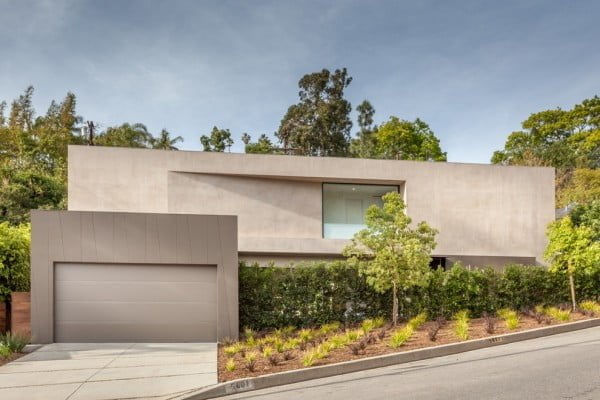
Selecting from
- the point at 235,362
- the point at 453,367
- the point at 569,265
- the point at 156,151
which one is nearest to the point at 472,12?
the point at 569,265

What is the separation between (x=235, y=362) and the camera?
9.70 m

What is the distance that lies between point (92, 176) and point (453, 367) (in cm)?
1449

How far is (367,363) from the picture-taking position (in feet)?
30.9

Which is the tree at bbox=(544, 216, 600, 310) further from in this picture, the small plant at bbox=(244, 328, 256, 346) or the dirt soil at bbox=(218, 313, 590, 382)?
the small plant at bbox=(244, 328, 256, 346)

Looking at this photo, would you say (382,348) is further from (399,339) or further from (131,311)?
(131,311)

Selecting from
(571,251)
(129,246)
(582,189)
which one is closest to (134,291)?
(129,246)

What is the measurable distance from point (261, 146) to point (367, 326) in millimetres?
29650

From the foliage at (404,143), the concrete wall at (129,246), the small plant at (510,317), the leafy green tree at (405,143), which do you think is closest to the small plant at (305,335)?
the concrete wall at (129,246)

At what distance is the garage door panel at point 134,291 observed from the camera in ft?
42.2

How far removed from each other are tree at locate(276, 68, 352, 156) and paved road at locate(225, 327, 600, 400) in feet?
118

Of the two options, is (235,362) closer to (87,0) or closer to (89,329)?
(89,329)

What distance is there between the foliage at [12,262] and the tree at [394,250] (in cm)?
923

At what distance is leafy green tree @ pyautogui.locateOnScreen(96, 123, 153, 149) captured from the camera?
130 feet

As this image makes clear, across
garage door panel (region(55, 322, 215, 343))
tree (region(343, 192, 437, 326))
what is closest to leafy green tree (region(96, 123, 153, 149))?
garage door panel (region(55, 322, 215, 343))
